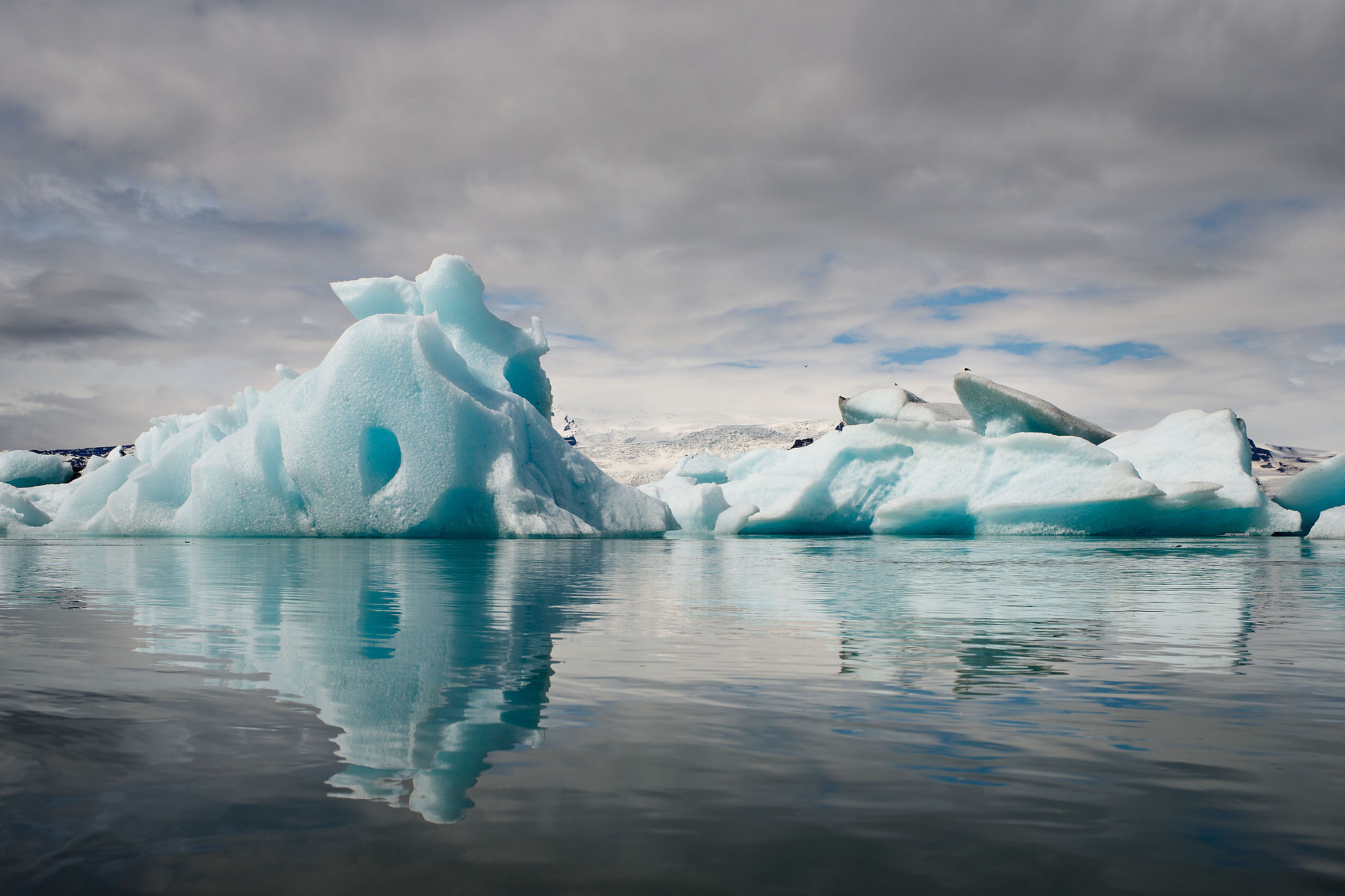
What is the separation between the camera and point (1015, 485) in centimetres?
1884

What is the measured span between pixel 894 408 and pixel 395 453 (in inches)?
509

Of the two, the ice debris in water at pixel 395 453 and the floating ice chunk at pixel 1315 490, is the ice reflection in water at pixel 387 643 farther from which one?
the floating ice chunk at pixel 1315 490

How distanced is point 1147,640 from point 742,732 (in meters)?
2.80

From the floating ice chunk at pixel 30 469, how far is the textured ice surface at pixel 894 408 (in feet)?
86.7

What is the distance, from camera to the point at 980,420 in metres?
21.5

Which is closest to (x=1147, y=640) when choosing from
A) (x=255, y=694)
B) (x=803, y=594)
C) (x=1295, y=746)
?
(x=1295, y=746)

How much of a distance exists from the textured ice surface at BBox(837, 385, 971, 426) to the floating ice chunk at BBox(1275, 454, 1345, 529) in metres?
7.08

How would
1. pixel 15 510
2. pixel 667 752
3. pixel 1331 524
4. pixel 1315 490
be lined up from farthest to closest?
pixel 15 510 < pixel 1315 490 < pixel 1331 524 < pixel 667 752

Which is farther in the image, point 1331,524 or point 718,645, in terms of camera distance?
point 1331,524

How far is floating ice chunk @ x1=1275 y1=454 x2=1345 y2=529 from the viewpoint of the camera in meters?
18.9

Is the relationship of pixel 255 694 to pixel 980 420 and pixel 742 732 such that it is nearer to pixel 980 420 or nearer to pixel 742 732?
pixel 742 732

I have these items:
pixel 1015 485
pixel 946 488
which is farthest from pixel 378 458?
pixel 1015 485

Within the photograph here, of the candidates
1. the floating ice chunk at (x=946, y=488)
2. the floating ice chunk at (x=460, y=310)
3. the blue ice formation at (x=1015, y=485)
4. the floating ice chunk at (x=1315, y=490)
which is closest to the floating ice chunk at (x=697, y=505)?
the floating ice chunk at (x=946, y=488)

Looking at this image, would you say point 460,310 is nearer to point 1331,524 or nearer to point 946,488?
point 946,488
